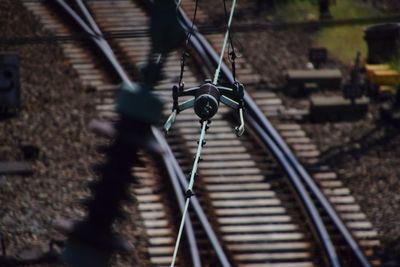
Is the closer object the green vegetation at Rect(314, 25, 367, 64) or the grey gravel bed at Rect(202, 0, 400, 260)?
the grey gravel bed at Rect(202, 0, 400, 260)

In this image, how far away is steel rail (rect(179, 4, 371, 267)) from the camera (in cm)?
1121

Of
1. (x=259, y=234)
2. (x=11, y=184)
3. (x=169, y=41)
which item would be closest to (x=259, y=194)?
(x=259, y=234)

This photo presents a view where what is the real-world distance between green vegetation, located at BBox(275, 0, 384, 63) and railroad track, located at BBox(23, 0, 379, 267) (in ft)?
8.41

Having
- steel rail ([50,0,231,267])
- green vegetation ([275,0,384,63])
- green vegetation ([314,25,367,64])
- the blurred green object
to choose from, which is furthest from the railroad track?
the blurred green object

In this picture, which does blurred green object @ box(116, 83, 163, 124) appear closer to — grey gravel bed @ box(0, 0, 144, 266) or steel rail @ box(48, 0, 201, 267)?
steel rail @ box(48, 0, 201, 267)

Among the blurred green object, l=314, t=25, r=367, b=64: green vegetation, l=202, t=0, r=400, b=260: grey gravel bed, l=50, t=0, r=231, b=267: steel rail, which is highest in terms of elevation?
l=314, t=25, r=367, b=64: green vegetation

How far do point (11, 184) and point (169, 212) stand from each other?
1783 mm

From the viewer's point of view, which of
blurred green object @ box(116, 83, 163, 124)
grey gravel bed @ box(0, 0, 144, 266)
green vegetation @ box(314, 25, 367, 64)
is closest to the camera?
blurred green object @ box(116, 83, 163, 124)

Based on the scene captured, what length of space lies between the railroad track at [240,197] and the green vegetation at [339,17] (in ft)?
8.41

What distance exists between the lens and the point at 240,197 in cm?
1231

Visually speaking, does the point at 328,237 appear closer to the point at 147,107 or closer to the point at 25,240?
the point at 25,240

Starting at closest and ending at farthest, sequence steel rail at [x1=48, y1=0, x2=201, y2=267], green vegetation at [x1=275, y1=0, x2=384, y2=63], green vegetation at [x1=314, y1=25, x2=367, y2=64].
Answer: steel rail at [x1=48, y1=0, x2=201, y2=267]
green vegetation at [x1=314, y1=25, x2=367, y2=64]
green vegetation at [x1=275, y1=0, x2=384, y2=63]

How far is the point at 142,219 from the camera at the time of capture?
1159 cm

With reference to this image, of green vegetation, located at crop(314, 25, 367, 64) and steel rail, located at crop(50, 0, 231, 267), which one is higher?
green vegetation, located at crop(314, 25, 367, 64)
